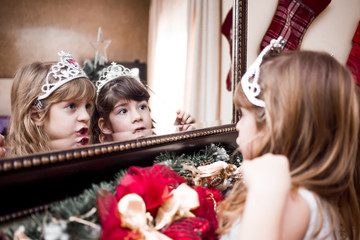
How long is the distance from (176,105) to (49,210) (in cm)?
60

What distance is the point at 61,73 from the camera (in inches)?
28.6

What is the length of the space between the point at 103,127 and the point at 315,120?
0.53 meters

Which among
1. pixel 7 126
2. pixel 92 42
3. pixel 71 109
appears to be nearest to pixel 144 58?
pixel 92 42

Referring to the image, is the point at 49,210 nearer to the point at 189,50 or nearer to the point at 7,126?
the point at 7,126

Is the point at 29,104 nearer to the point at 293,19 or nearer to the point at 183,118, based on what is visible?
the point at 183,118

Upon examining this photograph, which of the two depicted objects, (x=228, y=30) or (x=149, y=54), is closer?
(x=149, y=54)

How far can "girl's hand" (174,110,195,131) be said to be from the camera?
925mm

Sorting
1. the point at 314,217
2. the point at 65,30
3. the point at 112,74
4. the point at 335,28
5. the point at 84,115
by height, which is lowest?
the point at 314,217

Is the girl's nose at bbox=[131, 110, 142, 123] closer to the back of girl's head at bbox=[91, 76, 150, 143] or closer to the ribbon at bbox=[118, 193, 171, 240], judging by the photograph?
the back of girl's head at bbox=[91, 76, 150, 143]

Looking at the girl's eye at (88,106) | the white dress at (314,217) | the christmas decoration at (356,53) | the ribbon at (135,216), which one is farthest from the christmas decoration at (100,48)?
the christmas decoration at (356,53)

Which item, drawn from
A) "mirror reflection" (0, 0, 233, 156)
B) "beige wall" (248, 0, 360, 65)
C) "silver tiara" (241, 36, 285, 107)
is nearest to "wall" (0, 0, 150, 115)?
"mirror reflection" (0, 0, 233, 156)

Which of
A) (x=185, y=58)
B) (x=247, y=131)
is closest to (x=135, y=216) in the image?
(x=247, y=131)

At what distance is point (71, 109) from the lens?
28.5 inches

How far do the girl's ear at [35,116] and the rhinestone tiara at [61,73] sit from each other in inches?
1.0
